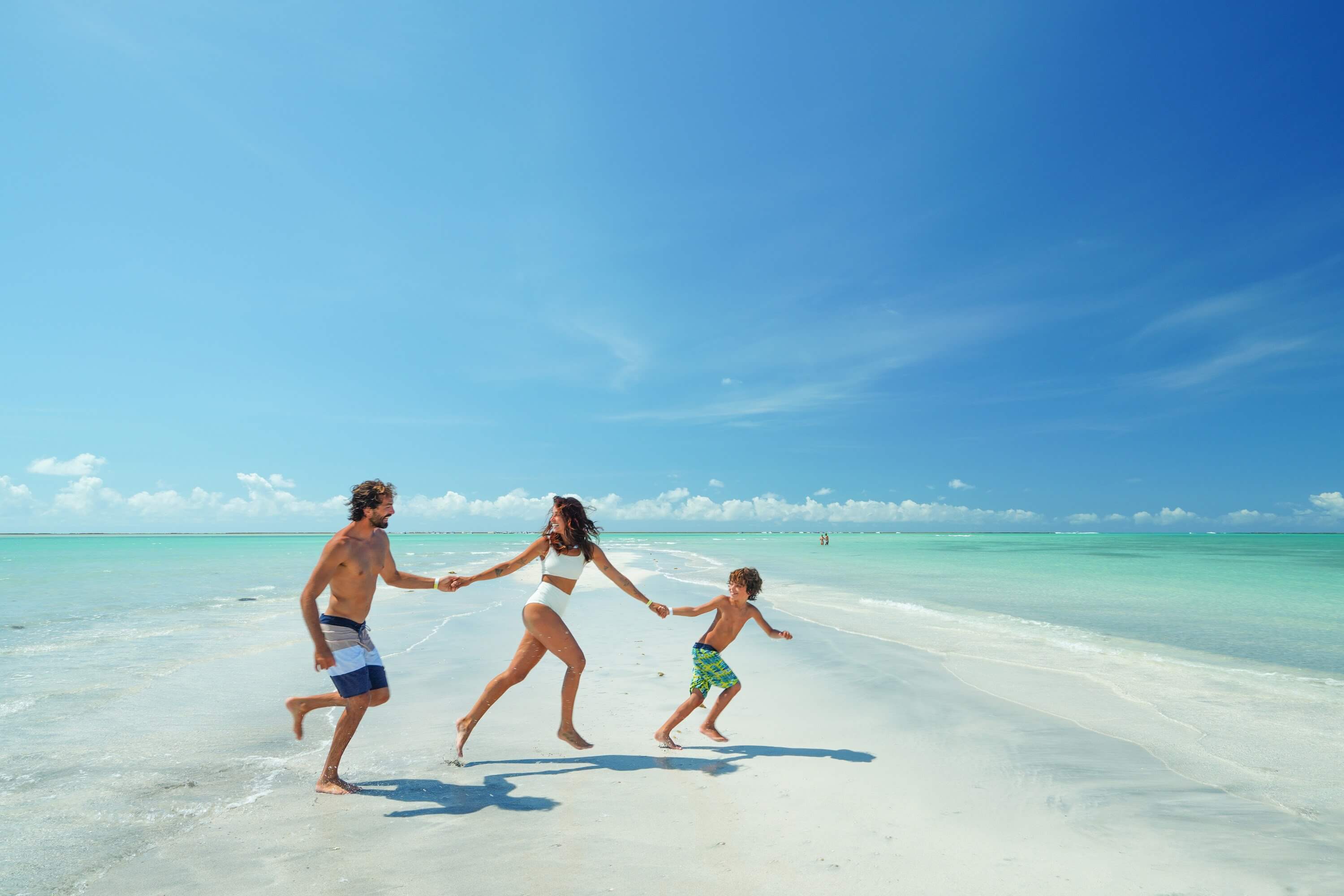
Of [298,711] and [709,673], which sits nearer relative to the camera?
[298,711]

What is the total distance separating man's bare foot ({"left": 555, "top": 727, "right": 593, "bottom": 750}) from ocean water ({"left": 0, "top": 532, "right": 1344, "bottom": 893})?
217cm

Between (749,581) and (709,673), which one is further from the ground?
(749,581)

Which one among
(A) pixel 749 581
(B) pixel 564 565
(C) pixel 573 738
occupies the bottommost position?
(C) pixel 573 738

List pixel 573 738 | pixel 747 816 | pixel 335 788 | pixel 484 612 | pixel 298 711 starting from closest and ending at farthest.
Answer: pixel 747 816, pixel 335 788, pixel 298 711, pixel 573 738, pixel 484 612

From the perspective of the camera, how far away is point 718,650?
19.6 feet

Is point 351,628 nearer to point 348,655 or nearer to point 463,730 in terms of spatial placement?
point 348,655

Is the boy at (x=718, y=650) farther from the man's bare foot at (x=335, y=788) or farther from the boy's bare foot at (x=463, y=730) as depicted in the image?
the man's bare foot at (x=335, y=788)

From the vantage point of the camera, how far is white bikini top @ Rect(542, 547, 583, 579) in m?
5.43

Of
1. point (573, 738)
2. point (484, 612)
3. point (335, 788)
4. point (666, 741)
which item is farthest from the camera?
point (484, 612)

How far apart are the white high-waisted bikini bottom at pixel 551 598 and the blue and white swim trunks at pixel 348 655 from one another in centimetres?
120

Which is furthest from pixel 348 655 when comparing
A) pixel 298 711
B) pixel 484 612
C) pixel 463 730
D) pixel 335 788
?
pixel 484 612

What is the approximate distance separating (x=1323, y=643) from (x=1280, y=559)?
148ft

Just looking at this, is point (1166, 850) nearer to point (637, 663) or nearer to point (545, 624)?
point (545, 624)

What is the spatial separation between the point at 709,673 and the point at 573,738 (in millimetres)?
1236
